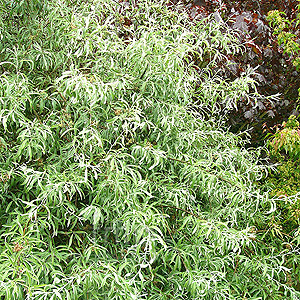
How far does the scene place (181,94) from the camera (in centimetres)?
249

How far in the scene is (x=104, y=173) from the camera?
2025 mm

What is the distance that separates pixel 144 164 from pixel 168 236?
17.6 inches

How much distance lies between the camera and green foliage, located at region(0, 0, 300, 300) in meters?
1.90

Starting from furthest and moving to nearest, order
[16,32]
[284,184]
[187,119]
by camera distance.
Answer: [284,184] → [187,119] → [16,32]

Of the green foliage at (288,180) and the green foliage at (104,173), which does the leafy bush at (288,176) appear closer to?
the green foliage at (288,180)

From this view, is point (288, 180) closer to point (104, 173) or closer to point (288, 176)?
point (288, 176)

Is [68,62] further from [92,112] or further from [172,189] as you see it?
[172,189]

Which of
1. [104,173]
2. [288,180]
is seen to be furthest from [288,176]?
[104,173]

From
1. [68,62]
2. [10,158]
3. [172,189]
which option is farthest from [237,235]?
[68,62]

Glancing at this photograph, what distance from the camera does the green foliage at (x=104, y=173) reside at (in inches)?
74.9

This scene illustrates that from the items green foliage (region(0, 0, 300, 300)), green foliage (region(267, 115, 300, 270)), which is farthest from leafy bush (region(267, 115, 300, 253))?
green foliage (region(0, 0, 300, 300))

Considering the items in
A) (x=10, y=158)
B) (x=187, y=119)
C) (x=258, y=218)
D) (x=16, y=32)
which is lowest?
(x=258, y=218)

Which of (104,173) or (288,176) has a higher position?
(104,173)

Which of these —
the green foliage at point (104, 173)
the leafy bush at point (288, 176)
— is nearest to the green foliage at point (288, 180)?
the leafy bush at point (288, 176)
